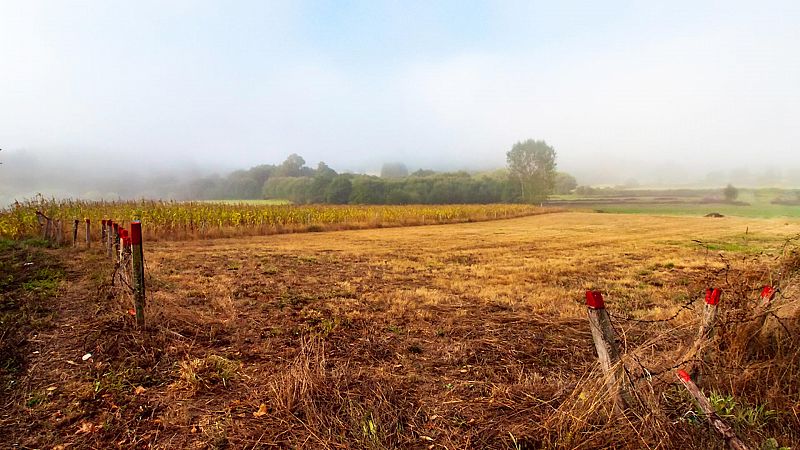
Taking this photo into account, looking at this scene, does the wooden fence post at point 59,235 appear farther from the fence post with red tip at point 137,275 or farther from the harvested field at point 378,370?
the fence post with red tip at point 137,275

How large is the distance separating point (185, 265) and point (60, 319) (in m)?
5.16

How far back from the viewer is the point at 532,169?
68.5m

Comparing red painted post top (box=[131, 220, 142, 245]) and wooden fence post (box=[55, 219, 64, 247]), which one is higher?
red painted post top (box=[131, 220, 142, 245])

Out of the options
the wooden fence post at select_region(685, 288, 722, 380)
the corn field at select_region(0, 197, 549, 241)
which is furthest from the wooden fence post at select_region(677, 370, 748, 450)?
the corn field at select_region(0, 197, 549, 241)

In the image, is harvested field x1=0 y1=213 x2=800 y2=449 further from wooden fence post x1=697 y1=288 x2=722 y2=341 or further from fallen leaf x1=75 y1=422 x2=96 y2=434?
wooden fence post x1=697 y1=288 x2=722 y2=341

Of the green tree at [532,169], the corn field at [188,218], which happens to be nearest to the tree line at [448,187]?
the green tree at [532,169]

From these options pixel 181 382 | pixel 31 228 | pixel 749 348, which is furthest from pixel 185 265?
pixel 749 348

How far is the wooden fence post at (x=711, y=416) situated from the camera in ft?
6.95

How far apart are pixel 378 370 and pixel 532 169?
69.7 metres

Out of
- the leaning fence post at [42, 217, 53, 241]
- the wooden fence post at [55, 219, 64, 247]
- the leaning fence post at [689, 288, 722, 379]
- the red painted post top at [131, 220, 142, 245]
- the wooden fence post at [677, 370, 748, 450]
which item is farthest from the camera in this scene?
the leaning fence post at [42, 217, 53, 241]

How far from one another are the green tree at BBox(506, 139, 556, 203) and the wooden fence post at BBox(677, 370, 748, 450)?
212ft

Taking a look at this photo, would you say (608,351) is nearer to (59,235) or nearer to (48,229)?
(59,235)

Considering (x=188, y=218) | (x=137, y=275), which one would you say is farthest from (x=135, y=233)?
(x=188, y=218)

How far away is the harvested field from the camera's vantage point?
8.91ft
